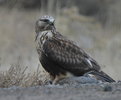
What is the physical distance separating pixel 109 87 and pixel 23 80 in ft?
5.95

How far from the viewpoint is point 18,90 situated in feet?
33.9

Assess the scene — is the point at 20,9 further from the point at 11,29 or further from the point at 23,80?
the point at 23,80

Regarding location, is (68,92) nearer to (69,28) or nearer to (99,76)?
(99,76)

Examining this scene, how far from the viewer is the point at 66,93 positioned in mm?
10203

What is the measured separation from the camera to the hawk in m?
12.0

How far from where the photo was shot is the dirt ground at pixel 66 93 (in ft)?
32.3

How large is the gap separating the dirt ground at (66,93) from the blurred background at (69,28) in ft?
18.7

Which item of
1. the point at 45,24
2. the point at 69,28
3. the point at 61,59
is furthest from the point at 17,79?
the point at 69,28

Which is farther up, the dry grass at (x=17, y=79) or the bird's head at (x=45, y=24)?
the bird's head at (x=45, y=24)

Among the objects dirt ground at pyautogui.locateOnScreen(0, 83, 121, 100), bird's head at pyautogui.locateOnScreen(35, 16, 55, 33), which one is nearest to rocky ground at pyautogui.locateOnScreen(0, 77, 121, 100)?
dirt ground at pyautogui.locateOnScreen(0, 83, 121, 100)

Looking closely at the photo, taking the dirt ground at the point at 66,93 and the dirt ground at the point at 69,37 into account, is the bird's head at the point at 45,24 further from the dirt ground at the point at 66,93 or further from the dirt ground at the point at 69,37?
the dirt ground at the point at 66,93

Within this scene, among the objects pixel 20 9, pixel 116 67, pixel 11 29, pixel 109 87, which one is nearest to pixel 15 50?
pixel 11 29

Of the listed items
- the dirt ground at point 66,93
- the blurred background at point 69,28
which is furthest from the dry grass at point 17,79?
the blurred background at point 69,28

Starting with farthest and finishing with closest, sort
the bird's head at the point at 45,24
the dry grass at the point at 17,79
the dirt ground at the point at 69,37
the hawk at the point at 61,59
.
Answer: the bird's head at the point at 45,24, the hawk at the point at 61,59, the dry grass at the point at 17,79, the dirt ground at the point at 69,37
